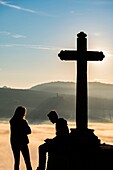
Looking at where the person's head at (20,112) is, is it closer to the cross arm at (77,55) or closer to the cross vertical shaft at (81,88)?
the cross vertical shaft at (81,88)

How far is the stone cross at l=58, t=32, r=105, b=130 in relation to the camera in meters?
8.70

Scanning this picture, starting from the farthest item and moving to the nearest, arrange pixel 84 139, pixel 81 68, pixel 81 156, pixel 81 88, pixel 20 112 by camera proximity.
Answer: pixel 81 68, pixel 81 88, pixel 20 112, pixel 84 139, pixel 81 156

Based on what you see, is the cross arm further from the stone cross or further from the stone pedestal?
the stone pedestal

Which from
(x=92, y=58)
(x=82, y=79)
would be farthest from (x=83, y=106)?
(x=92, y=58)

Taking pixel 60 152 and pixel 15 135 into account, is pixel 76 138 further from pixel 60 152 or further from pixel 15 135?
pixel 15 135

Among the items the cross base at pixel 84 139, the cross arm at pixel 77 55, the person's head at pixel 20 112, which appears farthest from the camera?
the cross arm at pixel 77 55

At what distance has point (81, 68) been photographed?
8.89 m

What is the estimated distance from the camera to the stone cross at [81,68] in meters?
8.70

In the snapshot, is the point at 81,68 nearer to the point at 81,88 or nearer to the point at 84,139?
the point at 81,88

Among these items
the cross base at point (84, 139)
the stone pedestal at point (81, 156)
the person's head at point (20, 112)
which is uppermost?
the person's head at point (20, 112)

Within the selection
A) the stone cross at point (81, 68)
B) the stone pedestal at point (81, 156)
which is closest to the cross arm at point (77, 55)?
the stone cross at point (81, 68)

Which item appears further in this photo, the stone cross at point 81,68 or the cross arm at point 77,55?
the cross arm at point 77,55

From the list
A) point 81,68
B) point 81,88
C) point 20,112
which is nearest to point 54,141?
point 20,112

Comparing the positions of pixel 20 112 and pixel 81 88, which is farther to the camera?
pixel 81 88
